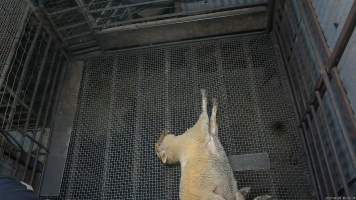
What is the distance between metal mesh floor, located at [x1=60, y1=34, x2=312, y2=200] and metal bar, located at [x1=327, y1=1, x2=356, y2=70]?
1.14m

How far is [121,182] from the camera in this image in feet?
11.5

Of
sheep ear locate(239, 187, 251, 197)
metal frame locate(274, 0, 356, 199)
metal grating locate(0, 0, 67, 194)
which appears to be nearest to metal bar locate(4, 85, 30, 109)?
metal grating locate(0, 0, 67, 194)

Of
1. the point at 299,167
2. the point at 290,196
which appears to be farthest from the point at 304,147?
the point at 290,196

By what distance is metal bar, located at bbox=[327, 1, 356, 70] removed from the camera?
85.9 inches

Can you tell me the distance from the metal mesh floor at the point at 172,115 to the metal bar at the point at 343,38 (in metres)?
1.14

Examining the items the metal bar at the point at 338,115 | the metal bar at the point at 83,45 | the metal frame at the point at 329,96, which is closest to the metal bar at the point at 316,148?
the metal frame at the point at 329,96

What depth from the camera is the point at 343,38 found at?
2.32 m

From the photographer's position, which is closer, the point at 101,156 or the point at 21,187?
the point at 21,187

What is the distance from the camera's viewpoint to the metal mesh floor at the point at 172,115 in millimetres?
3398

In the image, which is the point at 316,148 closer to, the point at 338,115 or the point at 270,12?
the point at 338,115

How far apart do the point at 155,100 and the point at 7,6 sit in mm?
1714

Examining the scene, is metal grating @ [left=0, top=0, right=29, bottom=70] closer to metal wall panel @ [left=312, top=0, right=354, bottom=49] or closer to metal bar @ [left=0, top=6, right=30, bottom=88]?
metal bar @ [left=0, top=6, right=30, bottom=88]

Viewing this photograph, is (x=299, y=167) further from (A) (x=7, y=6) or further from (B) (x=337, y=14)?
(A) (x=7, y=6)

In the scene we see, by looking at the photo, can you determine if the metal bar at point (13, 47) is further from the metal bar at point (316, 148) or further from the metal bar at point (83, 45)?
the metal bar at point (316, 148)
